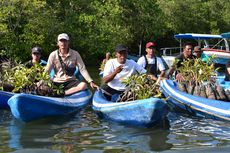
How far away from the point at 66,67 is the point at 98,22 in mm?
18948

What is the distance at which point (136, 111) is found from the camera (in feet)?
22.0

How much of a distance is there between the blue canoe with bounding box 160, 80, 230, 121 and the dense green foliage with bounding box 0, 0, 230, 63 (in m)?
13.9

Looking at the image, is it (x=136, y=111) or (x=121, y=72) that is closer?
(x=136, y=111)

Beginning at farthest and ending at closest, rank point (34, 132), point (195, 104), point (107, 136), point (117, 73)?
point (195, 104), point (117, 73), point (34, 132), point (107, 136)

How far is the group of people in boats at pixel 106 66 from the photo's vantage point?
7.70 m

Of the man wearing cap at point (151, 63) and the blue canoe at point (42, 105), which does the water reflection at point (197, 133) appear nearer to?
the man wearing cap at point (151, 63)

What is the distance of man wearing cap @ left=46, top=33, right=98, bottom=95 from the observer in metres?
8.30

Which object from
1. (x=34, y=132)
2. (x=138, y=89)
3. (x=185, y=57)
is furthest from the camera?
(x=185, y=57)

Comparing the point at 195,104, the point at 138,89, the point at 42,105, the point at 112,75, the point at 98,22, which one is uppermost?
the point at 98,22

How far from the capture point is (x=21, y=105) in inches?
279

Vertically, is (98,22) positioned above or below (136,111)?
above

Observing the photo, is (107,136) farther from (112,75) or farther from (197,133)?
(197,133)

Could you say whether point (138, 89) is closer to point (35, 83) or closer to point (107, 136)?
point (107, 136)

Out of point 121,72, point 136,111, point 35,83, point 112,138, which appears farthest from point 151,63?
point 112,138
